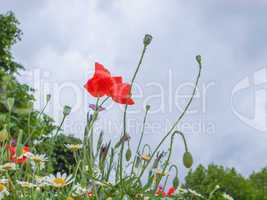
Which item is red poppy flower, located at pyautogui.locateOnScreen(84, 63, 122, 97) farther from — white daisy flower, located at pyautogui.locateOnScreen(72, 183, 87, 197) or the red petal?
white daisy flower, located at pyautogui.locateOnScreen(72, 183, 87, 197)

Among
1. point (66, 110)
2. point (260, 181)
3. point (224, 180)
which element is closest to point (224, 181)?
point (224, 180)

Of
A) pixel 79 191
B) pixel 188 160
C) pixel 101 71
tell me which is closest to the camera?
pixel 188 160

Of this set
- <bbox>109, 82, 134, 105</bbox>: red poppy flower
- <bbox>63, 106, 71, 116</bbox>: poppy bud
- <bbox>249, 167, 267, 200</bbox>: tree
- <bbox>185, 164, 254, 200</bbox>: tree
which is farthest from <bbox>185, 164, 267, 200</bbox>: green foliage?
<bbox>109, 82, 134, 105</bbox>: red poppy flower

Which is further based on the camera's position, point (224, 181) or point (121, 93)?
point (224, 181)

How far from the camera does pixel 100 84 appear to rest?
201 cm

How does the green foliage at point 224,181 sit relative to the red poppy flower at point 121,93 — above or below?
below

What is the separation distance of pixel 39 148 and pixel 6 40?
12657 millimetres

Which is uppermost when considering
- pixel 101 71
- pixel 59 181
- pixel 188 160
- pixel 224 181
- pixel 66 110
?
pixel 101 71

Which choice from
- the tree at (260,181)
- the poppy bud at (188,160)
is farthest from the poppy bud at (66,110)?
the tree at (260,181)

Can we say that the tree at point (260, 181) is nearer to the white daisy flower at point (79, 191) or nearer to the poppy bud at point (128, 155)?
the poppy bud at point (128, 155)

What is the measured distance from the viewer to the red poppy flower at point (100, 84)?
2.00 metres

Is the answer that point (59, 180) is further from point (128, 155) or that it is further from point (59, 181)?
point (128, 155)

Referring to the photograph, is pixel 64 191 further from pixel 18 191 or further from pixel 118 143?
pixel 118 143

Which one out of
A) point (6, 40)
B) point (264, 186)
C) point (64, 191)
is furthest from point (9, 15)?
point (264, 186)
